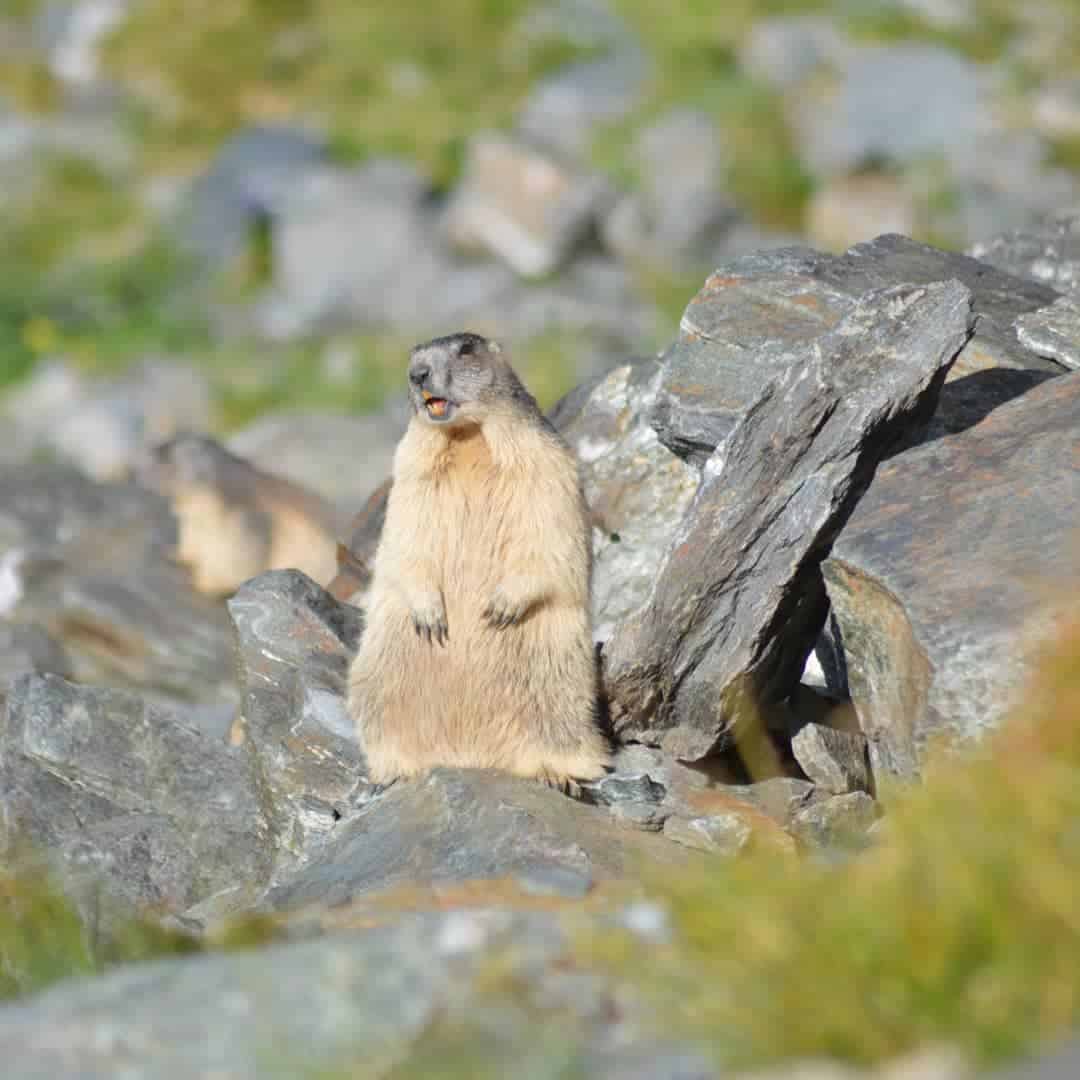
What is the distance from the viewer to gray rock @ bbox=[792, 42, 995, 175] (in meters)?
24.0

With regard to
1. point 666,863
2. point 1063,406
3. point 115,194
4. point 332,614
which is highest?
point 115,194

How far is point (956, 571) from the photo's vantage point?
7.07 m

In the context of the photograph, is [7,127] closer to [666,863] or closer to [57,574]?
[57,574]

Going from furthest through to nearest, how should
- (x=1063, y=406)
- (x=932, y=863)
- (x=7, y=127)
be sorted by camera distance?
(x=7, y=127), (x=1063, y=406), (x=932, y=863)

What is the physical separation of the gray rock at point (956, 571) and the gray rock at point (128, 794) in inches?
119

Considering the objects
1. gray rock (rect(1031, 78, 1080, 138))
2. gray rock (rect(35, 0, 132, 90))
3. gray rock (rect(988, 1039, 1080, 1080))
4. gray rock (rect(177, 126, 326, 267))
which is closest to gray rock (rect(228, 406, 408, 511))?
gray rock (rect(177, 126, 326, 267))

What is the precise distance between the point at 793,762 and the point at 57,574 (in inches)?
302

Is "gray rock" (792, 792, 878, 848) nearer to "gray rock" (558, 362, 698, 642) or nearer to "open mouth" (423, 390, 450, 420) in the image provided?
"gray rock" (558, 362, 698, 642)

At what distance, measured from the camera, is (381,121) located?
26984mm

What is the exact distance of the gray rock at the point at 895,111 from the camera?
78.6 feet

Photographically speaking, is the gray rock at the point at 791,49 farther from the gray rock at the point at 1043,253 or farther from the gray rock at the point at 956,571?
the gray rock at the point at 956,571

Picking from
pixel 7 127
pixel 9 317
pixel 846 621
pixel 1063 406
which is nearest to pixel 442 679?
pixel 846 621

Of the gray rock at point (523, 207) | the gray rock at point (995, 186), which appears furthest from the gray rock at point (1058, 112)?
the gray rock at point (523, 207)

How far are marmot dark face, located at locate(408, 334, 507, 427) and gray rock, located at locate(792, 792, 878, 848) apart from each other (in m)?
2.30
